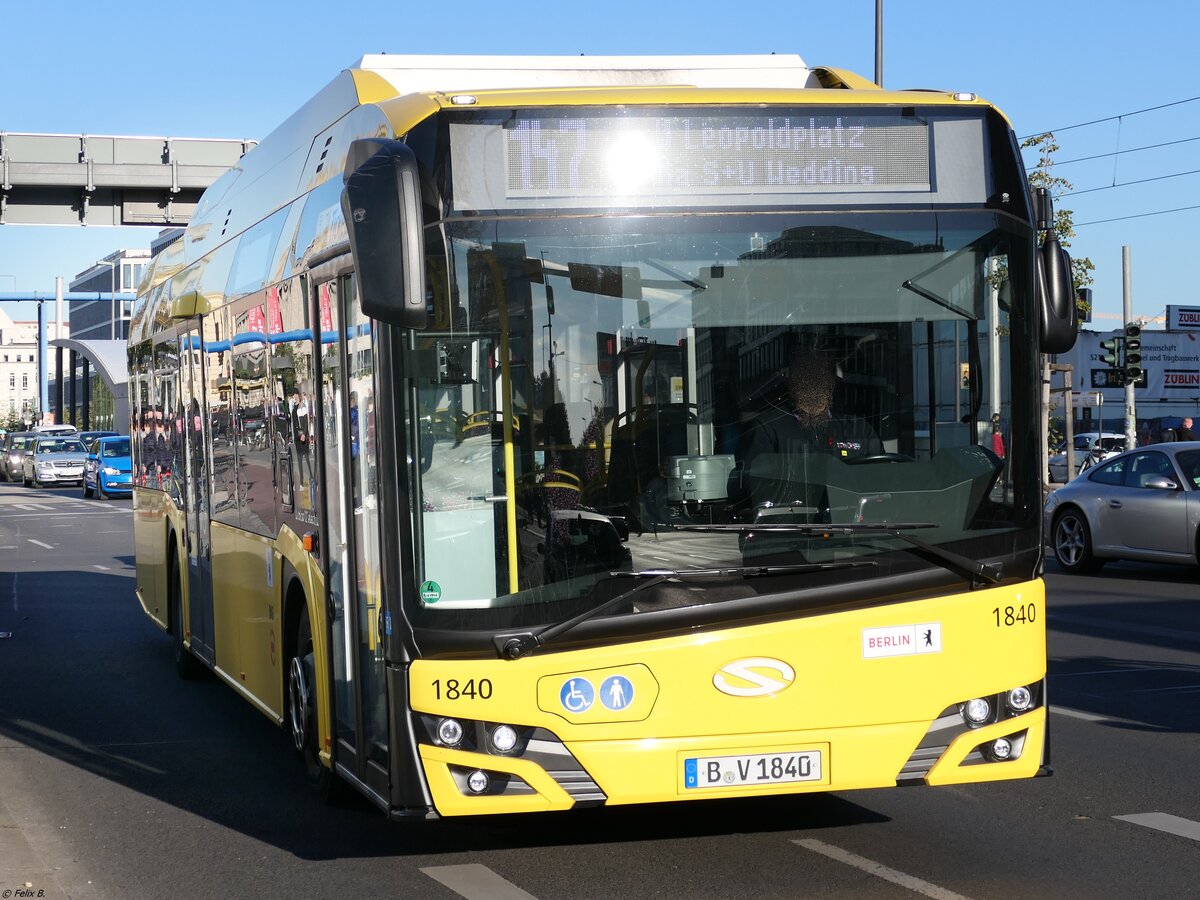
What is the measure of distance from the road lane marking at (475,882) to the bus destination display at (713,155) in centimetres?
239

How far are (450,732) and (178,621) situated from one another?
6.40m

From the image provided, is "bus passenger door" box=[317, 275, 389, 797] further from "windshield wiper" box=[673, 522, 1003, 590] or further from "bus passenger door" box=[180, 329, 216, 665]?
"bus passenger door" box=[180, 329, 216, 665]

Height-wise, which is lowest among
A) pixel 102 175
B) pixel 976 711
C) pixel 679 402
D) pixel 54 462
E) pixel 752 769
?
pixel 54 462

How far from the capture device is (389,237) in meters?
5.29

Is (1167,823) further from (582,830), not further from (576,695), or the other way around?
(576,695)

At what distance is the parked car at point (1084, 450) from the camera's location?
40.5 meters

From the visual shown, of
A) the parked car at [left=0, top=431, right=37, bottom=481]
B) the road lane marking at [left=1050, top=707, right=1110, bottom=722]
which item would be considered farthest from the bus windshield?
the parked car at [left=0, top=431, right=37, bottom=481]

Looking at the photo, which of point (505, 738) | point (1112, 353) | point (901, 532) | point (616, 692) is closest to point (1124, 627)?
point (901, 532)

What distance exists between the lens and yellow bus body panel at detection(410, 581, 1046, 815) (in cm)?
557

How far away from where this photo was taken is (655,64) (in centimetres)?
739

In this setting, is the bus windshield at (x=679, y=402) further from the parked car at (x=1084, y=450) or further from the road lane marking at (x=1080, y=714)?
the parked car at (x=1084, y=450)

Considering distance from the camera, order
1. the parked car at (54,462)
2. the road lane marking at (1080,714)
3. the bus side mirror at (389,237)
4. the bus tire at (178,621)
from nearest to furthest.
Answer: the bus side mirror at (389,237)
the road lane marking at (1080,714)
the bus tire at (178,621)
the parked car at (54,462)

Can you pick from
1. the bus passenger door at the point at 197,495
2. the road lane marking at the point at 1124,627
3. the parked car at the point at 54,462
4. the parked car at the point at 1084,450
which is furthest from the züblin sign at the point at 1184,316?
the bus passenger door at the point at 197,495

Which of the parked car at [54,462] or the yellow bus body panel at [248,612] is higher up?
the yellow bus body panel at [248,612]
